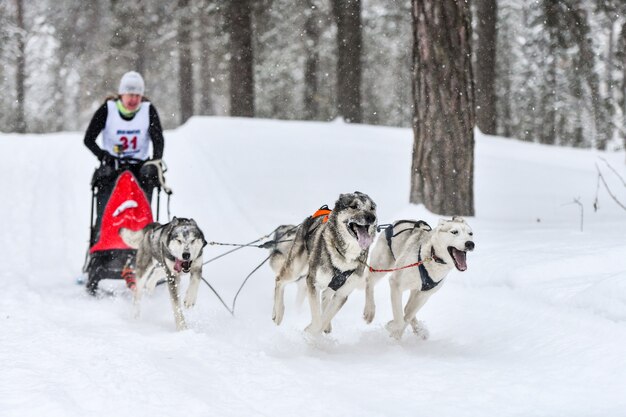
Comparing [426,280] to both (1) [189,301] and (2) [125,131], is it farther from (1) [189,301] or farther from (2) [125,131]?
(2) [125,131]

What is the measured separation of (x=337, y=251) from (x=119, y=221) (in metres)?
2.67

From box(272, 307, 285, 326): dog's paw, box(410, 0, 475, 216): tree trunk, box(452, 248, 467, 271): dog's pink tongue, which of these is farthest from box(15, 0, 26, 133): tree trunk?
box(452, 248, 467, 271): dog's pink tongue

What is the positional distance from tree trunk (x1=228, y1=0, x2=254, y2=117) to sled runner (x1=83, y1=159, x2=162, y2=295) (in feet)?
33.6

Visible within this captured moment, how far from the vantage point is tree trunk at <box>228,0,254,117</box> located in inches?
651

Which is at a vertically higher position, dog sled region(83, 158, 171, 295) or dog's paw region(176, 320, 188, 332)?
dog sled region(83, 158, 171, 295)

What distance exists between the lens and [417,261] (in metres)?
5.05

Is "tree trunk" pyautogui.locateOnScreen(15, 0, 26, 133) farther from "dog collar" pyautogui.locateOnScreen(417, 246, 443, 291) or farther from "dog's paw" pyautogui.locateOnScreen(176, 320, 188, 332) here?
"dog collar" pyautogui.locateOnScreen(417, 246, 443, 291)

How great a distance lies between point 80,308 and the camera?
6.08 metres

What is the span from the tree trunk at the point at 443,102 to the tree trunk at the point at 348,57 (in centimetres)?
877

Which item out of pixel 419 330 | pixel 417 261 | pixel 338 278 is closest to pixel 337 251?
pixel 338 278

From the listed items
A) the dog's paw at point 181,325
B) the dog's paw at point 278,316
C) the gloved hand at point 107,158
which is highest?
the gloved hand at point 107,158

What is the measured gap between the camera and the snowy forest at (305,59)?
1474 centimetres

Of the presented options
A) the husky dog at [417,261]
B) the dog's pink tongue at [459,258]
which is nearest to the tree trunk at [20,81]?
the husky dog at [417,261]

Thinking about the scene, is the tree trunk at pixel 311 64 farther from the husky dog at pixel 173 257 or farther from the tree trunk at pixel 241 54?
the husky dog at pixel 173 257
